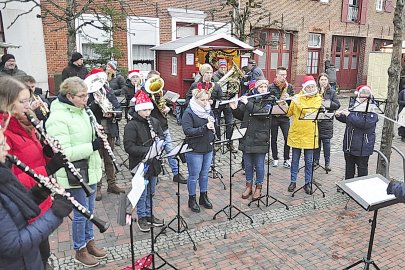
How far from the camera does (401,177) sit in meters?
7.07

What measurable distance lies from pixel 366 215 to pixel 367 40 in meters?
19.8

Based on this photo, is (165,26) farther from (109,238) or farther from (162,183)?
(109,238)

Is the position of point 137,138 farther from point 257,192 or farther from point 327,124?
point 327,124

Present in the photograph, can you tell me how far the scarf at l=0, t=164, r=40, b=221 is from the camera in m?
2.18

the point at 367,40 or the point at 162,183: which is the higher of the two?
the point at 367,40

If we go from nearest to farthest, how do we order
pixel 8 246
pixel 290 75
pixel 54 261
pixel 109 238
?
pixel 8 246 < pixel 54 261 < pixel 109 238 < pixel 290 75

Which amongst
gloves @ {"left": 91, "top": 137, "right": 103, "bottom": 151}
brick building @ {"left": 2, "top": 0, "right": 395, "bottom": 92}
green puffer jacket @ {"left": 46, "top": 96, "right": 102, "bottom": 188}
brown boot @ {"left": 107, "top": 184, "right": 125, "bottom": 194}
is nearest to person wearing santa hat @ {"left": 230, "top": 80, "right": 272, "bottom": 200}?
brown boot @ {"left": 107, "top": 184, "right": 125, "bottom": 194}

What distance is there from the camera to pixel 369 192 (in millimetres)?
3307

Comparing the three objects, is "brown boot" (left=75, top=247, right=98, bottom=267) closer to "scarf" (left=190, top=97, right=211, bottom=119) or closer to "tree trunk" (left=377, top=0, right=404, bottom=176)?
"scarf" (left=190, top=97, right=211, bottom=119)

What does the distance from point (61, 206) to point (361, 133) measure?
4773 mm

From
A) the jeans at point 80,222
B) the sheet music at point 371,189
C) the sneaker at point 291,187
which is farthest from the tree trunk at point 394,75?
the jeans at point 80,222

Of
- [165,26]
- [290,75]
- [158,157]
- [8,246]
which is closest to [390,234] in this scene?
[158,157]

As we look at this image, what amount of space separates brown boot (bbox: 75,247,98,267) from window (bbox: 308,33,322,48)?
18903 mm

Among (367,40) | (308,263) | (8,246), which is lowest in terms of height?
(308,263)
